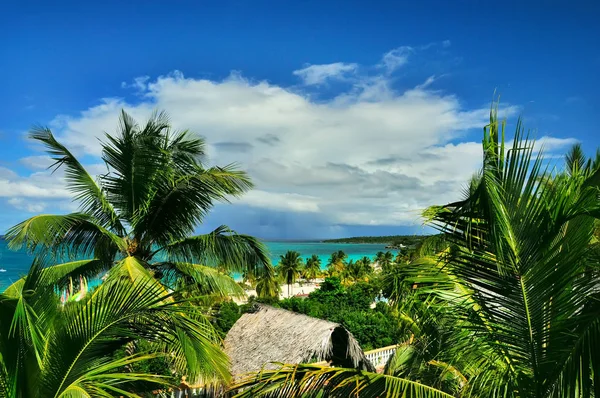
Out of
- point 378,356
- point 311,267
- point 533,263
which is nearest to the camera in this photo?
point 533,263

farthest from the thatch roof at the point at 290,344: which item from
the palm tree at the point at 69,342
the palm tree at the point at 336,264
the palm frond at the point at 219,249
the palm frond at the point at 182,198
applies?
the palm tree at the point at 336,264

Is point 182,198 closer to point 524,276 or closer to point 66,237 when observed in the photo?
point 66,237

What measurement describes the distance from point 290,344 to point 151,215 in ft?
12.1

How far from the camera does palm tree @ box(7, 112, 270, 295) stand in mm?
7363

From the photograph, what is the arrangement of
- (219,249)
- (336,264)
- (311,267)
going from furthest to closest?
1. (311,267)
2. (336,264)
3. (219,249)

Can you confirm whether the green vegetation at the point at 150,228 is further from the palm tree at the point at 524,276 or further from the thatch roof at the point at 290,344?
the palm tree at the point at 524,276

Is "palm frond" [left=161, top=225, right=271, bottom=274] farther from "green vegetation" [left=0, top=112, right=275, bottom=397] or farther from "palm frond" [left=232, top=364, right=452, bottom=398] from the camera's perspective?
"palm frond" [left=232, top=364, right=452, bottom=398]

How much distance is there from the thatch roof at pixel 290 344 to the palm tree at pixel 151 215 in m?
1.80

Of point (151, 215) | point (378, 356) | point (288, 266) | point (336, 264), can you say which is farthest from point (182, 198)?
point (336, 264)

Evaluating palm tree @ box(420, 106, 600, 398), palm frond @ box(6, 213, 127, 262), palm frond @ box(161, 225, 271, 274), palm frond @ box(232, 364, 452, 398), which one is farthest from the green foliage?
palm tree @ box(420, 106, 600, 398)

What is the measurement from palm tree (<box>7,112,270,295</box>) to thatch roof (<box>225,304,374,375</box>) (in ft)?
5.90

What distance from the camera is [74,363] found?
3314mm

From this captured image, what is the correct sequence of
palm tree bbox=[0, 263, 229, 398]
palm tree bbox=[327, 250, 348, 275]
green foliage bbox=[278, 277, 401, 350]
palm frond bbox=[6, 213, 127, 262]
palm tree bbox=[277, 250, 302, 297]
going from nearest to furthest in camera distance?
palm tree bbox=[0, 263, 229, 398] < palm frond bbox=[6, 213, 127, 262] < green foliage bbox=[278, 277, 401, 350] < palm tree bbox=[277, 250, 302, 297] < palm tree bbox=[327, 250, 348, 275]

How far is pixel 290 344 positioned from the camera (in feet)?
28.9
